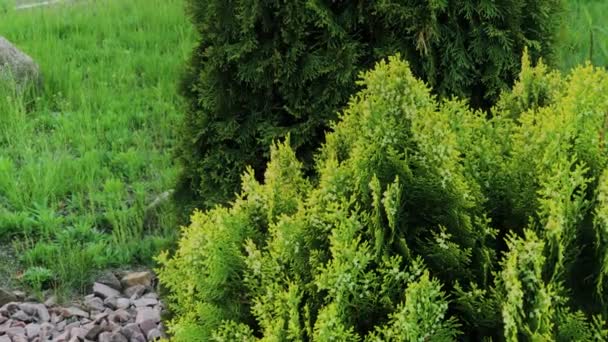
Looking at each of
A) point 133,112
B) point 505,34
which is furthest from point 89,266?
point 505,34

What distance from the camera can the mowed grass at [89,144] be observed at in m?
4.84

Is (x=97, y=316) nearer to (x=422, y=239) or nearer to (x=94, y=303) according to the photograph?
(x=94, y=303)

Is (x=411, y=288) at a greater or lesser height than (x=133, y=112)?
greater

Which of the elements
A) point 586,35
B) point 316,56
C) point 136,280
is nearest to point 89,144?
point 136,280

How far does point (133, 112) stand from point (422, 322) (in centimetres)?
541

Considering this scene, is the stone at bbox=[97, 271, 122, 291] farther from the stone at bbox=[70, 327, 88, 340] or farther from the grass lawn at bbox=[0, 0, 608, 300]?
the stone at bbox=[70, 327, 88, 340]

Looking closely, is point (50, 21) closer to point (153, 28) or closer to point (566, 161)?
point (153, 28)

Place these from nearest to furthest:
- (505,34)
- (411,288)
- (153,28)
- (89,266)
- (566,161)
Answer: (411,288)
(566,161)
(505,34)
(89,266)
(153,28)

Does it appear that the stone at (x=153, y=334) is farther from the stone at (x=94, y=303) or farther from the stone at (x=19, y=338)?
Result: the stone at (x=19, y=338)

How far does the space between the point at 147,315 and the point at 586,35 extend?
464cm

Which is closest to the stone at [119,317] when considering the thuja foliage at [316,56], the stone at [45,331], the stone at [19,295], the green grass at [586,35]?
the stone at [45,331]

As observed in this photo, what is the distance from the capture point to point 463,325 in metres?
1.81

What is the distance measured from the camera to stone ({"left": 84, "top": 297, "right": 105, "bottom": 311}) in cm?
443

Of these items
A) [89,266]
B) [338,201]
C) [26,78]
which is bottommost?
[89,266]
